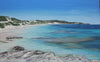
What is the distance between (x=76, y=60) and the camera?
29.5 feet

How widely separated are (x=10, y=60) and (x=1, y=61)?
20.8 inches

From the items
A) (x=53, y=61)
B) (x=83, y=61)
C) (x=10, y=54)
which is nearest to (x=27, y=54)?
(x=10, y=54)

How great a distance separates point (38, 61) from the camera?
8.40 meters

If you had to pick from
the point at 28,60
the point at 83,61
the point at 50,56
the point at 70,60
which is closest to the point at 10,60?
the point at 28,60

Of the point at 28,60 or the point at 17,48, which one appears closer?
the point at 28,60

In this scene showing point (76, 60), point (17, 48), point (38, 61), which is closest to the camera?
point (38, 61)

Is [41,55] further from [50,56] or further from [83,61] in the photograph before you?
[83,61]

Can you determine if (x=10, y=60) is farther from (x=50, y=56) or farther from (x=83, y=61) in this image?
(x=83, y=61)

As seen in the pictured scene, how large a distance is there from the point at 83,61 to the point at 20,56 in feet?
13.4

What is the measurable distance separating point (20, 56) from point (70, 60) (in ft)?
10.7

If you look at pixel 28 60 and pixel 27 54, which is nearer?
pixel 28 60

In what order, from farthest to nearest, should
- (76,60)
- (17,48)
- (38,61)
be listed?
(17,48) → (76,60) → (38,61)

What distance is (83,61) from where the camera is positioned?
29.6ft

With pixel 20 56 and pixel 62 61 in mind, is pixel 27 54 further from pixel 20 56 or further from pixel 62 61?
pixel 62 61
